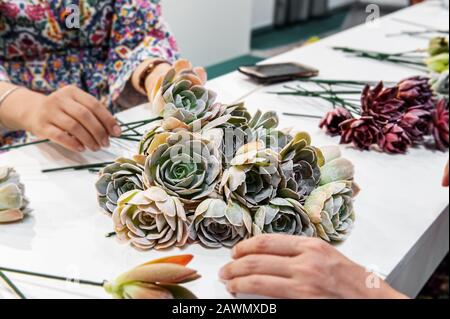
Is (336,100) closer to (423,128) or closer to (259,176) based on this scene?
(423,128)

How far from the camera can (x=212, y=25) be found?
9.27 ft

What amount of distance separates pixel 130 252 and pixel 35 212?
15cm

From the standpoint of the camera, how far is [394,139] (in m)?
0.84

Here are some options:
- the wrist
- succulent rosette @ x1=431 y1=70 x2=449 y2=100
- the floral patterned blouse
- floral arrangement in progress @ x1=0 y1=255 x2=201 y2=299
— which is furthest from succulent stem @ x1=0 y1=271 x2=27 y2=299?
succulent rosette @ x1=431 y1=70 x2=449 y2=100

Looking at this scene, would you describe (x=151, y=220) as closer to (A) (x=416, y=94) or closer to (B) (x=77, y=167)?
(B) (x=77, y=167)

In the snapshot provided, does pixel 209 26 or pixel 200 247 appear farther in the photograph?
pixel 209 26

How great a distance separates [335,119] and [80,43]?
563 mm

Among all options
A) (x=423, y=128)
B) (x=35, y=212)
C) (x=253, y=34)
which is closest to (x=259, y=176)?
(x=35, y=212)

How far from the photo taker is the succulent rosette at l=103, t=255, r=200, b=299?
0.50 meters

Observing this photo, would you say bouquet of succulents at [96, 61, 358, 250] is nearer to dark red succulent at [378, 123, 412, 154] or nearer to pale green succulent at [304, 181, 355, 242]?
pale green succulent at [304, 181, 355, 242]

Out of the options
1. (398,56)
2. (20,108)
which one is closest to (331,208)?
(20,108)

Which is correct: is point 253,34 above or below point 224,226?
below

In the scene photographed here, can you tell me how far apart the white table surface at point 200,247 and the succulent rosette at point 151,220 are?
0.04ft

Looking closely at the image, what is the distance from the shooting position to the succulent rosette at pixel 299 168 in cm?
58
